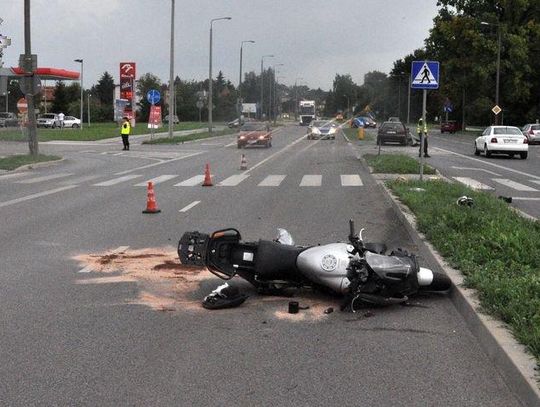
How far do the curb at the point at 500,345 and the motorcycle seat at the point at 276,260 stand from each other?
4.97 ft

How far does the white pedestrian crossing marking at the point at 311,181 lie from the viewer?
18.7 metres

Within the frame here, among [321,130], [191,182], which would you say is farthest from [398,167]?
[321,130]

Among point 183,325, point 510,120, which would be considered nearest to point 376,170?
point 183,325

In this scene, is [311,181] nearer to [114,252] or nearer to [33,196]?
[33,196]

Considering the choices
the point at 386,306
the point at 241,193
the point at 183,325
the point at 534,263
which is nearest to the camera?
the point at 183,325

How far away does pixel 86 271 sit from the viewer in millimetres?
8023

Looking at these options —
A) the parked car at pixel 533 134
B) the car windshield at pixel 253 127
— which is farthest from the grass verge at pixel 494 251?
the parked car at pixel 533 134

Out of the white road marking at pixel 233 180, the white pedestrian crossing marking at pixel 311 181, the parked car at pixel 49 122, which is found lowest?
the white road marking at pixel 233 180

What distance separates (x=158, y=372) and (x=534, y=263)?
413cm

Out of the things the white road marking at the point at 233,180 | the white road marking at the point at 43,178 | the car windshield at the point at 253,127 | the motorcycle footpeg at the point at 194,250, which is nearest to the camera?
the motorcycle footpeg at the point at 194,250

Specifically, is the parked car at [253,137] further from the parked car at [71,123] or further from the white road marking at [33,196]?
the parked car at [71,123]

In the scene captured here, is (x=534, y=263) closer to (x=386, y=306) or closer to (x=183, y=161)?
(x=386, y=306)

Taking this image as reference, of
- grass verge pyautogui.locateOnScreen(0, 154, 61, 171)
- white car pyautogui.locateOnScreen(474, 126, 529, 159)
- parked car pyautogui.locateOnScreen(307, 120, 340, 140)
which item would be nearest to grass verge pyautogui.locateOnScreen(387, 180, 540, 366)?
grass verge pyautogui.locateOnScreen(0, 154, 61, 171)

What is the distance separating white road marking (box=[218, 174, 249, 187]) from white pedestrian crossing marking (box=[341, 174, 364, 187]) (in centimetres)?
289
